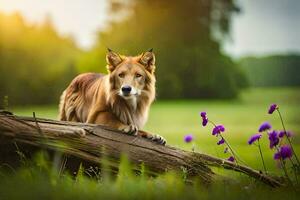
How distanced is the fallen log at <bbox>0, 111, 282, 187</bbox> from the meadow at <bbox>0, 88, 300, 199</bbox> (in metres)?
0.16

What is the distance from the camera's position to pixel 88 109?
5621 mm

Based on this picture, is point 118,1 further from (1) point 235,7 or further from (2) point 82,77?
(2) point 82,77

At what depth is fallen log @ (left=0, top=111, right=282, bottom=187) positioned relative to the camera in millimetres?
4156

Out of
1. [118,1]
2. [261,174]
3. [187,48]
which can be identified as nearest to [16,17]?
[118,1]

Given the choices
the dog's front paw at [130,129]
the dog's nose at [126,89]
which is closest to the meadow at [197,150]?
the dog's front paw at [130,129]

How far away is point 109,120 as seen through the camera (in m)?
5.08

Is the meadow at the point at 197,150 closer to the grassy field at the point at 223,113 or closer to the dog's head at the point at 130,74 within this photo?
the grassy field at the point at 223,113

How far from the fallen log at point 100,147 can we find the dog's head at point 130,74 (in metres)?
0.48

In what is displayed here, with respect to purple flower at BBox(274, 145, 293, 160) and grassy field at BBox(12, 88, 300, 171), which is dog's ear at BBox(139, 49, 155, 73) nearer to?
purple flower at BBox(274, 145, 293, 160)

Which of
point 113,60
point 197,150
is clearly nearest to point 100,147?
point 113,60

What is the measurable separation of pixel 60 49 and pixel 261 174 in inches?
808

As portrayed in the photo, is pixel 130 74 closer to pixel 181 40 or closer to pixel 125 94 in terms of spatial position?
pixel 125 94

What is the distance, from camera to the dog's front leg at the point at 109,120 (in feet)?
15.9

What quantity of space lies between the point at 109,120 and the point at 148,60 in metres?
0.57
